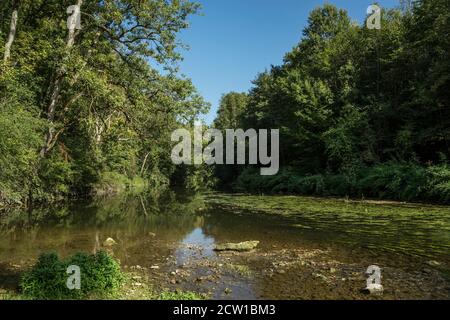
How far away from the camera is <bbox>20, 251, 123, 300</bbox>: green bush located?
750cm

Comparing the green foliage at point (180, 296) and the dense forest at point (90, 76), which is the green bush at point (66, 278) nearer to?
the green foliage at point (180, 296)

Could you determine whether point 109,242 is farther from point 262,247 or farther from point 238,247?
point 262,247

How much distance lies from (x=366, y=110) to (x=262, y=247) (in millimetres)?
29740

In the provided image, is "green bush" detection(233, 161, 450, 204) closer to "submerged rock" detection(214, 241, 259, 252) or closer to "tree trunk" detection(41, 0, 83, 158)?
"submerged rock" detection(214, 241, 259, 252)

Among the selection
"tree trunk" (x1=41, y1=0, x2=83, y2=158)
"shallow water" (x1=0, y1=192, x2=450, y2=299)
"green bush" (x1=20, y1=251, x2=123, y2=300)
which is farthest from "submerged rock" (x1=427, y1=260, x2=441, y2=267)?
"tree trunk" (x1=41, y1=0, x2=83, y2=158)

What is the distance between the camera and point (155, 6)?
23625 mm

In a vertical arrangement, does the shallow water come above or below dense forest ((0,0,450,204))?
below

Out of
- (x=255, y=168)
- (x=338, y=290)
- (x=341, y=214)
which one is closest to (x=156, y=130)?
(x=341, y=214)

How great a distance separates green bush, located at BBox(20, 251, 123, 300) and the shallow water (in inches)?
41.7

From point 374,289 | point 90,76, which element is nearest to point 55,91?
point 90,76

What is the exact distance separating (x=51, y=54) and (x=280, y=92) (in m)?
33.1

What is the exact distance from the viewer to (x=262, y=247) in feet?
44.5

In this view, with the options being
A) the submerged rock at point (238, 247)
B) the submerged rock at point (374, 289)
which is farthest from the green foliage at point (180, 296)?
the submerged rock at point (238, 247)
